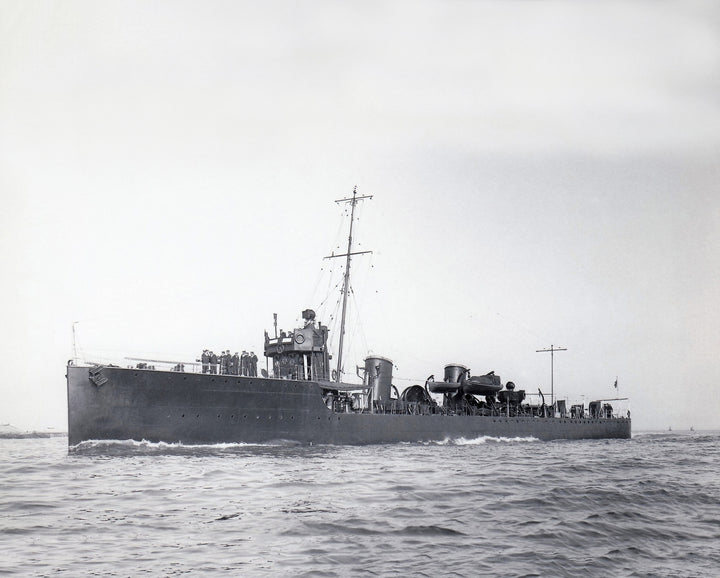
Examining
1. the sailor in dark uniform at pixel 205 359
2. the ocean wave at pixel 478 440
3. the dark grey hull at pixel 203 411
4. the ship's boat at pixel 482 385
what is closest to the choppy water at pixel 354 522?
the dark grey hull at pixel 203 411

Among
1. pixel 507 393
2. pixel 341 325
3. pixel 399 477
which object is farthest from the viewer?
pixel 507 393

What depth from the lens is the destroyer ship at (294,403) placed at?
24.3m

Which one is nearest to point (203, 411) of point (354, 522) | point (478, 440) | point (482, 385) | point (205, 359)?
point (205, 359)

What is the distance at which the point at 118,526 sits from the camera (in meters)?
9.71

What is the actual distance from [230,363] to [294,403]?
3.45 m

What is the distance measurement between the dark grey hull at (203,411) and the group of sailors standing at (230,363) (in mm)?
1156

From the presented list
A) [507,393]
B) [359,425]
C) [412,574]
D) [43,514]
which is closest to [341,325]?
[359,425]

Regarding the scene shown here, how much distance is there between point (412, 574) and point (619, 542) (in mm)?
3933

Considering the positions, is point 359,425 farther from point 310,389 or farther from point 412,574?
point 412,574

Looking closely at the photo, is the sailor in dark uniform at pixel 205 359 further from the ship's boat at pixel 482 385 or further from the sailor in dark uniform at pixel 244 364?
the ship's boat at pixel 482 385

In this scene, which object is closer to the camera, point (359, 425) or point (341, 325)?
point (359, 425)

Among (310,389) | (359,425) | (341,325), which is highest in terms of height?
(341,325)

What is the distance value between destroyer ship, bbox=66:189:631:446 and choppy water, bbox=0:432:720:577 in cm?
621

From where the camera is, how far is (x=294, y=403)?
2889cm
